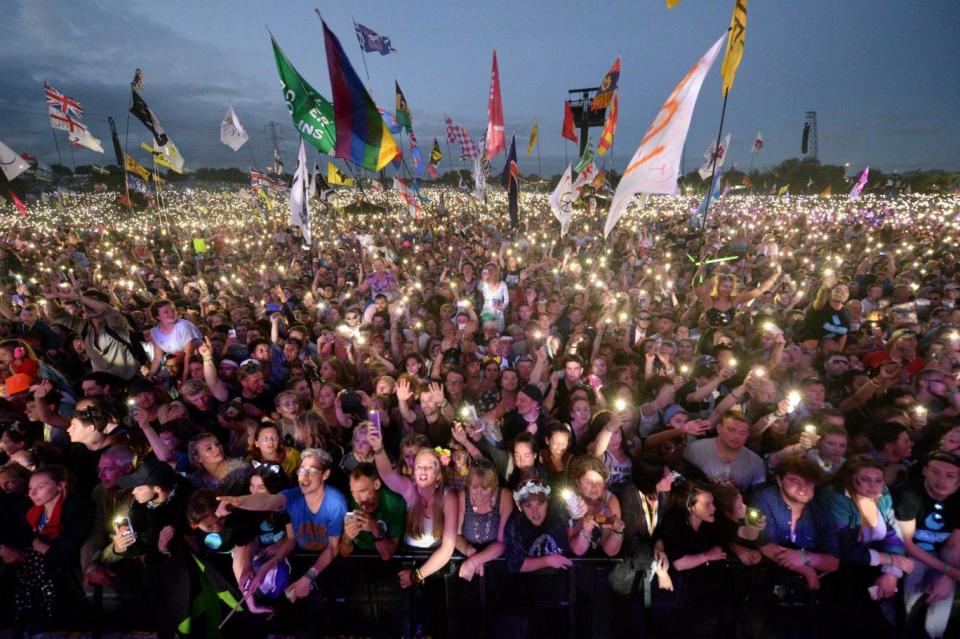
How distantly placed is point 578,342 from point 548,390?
4.23 feet

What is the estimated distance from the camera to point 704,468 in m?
3.86

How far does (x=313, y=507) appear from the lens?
3.34 meters

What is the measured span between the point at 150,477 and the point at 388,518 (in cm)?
183

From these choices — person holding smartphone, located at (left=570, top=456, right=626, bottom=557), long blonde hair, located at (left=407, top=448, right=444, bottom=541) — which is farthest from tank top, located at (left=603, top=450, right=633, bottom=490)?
long blonde hair, located at (left=407, top=448, right=444, bottom=541)

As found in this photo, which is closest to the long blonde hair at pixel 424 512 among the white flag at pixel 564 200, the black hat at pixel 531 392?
the black hat at pixel 531 392

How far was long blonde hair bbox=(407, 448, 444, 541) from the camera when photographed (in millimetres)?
3320

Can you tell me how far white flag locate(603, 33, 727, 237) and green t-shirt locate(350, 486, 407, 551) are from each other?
4690mm

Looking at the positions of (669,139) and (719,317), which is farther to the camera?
(719,317)

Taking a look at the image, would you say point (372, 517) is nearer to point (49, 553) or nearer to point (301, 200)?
point (49, 553)

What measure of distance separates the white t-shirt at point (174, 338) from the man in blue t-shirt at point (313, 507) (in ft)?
10.8

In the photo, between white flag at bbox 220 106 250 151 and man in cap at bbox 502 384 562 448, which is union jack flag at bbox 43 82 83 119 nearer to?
white flag at bbox 220 106 250 151

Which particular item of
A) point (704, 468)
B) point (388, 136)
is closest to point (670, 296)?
point (704, 468)

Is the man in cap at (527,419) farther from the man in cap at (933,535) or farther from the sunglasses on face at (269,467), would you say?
the man in cap at (933,535)

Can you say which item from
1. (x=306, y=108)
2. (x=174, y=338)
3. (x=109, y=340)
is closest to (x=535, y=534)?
(x=174, y=338)
